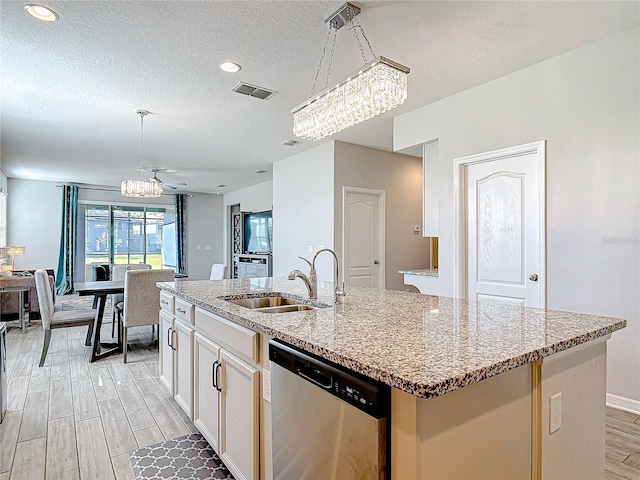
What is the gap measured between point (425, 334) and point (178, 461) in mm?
1679

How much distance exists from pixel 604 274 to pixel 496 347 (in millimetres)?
2083

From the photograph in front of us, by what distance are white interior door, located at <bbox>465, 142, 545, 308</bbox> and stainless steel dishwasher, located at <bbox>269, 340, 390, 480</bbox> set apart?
8.13 feet

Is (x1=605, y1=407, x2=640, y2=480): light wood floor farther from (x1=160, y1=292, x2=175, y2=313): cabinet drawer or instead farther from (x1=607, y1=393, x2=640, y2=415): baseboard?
(x1=160, y1=292, x2=175, y2=313): cabinet drawer

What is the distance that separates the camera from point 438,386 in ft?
2.77

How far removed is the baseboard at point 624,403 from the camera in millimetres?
2523

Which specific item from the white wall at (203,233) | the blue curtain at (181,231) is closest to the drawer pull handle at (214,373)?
the blue curtain at (181,231)

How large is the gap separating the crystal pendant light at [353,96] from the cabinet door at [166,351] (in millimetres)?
1678

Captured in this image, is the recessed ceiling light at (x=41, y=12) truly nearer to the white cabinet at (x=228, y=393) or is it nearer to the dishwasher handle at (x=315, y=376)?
the white cabinet at (x=228, y=393)

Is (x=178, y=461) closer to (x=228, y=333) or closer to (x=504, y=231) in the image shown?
(x=228, y=333)

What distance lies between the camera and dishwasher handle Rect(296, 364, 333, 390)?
115 cm

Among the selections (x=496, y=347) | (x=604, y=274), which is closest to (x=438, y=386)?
(x=496, y=347)

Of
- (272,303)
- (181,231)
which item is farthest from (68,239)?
(272,303)

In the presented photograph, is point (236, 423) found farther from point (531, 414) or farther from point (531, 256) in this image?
point (531, 256)

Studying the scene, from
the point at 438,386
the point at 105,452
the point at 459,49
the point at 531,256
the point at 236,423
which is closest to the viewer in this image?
the point at 438,386
